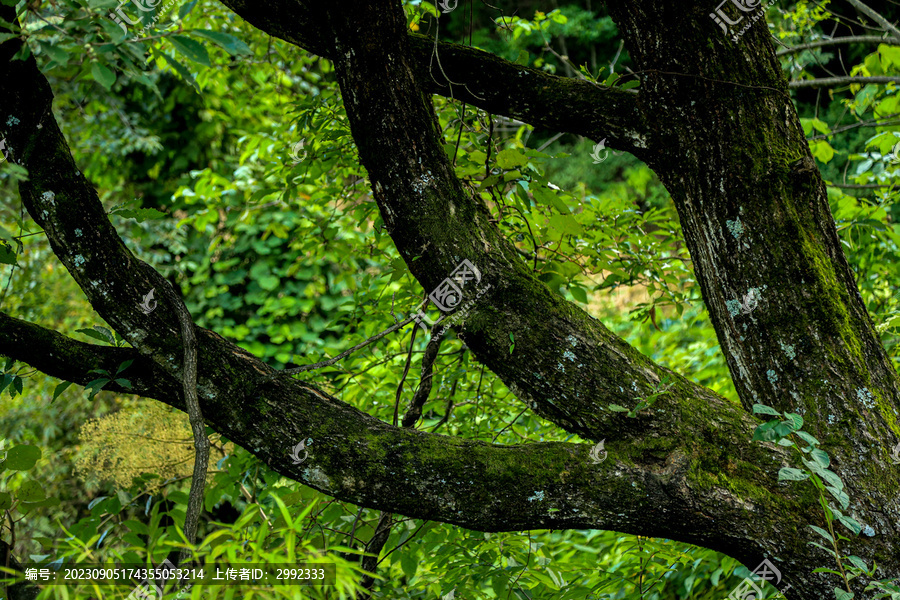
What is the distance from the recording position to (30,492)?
160 centimetres

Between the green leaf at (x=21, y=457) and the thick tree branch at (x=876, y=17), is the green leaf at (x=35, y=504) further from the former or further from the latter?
the thick tree branch at (x=876, y=17)

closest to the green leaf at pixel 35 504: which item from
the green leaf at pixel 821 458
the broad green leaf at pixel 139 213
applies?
the broad green leaf at pixel 139 213

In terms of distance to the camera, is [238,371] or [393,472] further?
[238,371]

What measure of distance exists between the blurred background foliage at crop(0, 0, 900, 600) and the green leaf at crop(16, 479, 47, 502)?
0.13 ft

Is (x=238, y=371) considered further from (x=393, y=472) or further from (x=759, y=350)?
(x=759, y=350)

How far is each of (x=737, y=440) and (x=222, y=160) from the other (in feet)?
17.7

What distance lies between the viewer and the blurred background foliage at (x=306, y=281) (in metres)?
1.47

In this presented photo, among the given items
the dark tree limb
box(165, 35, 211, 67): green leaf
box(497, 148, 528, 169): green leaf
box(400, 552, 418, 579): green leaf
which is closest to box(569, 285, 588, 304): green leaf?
box(497, 148, 528, 169): green leaf

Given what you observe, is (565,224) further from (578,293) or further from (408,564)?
(408,564)

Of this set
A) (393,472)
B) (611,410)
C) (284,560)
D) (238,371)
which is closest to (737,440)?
(611,410)

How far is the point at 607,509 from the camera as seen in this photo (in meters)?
1.42

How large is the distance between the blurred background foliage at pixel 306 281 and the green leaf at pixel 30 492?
41 mm

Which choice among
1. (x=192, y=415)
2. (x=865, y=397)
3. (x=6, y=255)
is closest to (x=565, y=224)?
(x=865, y=397)

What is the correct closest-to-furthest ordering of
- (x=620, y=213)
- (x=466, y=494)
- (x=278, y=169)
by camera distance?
1. (x=466, y=494)
2. (x=620, y=213)
3. (x=278, y=169)
